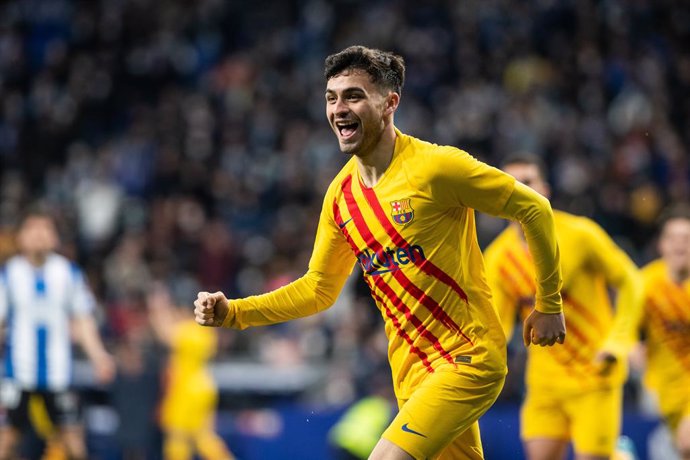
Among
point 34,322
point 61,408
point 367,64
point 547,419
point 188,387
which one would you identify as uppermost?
point 367,64

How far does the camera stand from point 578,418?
6887mm

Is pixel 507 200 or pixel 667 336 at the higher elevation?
pixel 507 200

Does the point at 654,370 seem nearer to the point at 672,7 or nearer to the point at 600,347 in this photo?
the point at 600,347

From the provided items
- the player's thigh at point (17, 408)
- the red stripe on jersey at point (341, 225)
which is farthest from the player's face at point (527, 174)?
the player's thigh at point (17, 408)

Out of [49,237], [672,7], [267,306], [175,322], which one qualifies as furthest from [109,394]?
[672,7]

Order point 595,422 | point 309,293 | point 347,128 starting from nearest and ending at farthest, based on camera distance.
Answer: point 347,128 < point 309,293 < point 595,422

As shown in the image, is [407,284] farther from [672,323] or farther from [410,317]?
[672,323]

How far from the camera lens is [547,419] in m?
6.98

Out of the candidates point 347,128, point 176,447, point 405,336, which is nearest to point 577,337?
point 405,336

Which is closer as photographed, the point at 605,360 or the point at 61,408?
the point at 605,360

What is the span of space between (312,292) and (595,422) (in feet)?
7.80

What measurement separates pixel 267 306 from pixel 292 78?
12.8m

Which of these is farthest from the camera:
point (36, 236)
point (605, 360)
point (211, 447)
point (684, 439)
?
point (211, 447)

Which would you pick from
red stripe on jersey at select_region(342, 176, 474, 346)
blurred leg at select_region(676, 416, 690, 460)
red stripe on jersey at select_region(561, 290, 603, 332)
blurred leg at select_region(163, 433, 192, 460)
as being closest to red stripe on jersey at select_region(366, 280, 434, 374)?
red stripe on jersey at select_region(342, 176, 474, 346)
